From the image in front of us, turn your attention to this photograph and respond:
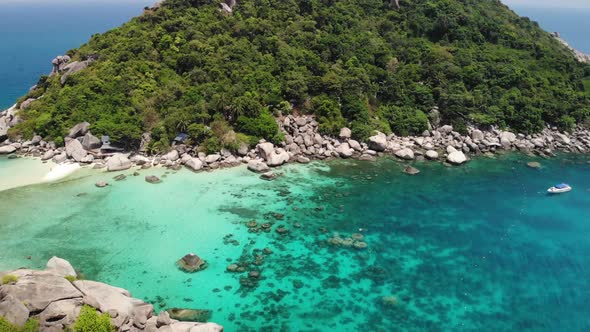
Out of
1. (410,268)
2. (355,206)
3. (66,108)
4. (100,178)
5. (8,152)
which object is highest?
(66,108)

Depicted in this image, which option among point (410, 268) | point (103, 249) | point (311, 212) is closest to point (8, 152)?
point (103, 249)

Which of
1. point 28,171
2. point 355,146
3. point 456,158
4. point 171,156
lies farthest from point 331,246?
point 28,171

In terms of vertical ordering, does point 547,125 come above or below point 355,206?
above

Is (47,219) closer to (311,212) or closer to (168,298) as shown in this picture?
(168,298)

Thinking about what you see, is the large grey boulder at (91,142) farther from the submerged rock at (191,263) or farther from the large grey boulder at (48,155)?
the submerged rock at (191,263)

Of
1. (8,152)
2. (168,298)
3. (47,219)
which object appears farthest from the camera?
(8,152)

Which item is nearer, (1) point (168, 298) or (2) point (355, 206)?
(1) point (168, 298)

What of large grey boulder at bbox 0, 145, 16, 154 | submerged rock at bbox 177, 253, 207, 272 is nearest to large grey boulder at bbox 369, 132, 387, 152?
submerged rock at bbox 177, 253, 207, 272
